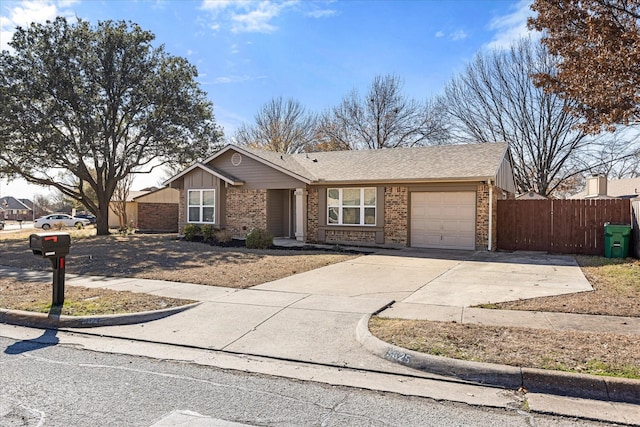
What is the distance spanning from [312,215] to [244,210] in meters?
3.20

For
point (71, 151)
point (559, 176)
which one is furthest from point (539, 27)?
point (559, 176)

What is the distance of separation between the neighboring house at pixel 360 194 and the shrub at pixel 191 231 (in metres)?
0.84

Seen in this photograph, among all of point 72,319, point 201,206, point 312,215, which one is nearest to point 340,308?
point 72,319

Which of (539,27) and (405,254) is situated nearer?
(539,27)

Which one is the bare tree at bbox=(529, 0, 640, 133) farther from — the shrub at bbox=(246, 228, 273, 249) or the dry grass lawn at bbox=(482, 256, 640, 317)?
the shrub at bbox=(246, 228, 273, 249)

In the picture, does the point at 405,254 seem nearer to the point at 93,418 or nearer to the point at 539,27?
the point at 539,27

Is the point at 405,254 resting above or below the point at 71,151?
below

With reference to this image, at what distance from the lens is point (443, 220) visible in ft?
54.2

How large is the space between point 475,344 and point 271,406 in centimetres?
261

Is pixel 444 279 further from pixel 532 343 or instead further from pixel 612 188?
pixel 612 188

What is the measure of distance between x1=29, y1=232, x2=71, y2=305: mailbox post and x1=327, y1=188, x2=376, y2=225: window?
12156mm

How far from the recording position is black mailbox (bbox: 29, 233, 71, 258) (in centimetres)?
691

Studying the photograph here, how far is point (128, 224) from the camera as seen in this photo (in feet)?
110

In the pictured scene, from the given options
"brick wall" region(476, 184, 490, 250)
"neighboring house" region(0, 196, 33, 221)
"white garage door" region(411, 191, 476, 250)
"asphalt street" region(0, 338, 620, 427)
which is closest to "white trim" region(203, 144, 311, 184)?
"white garage door" region(411, 191, 476, 250)
